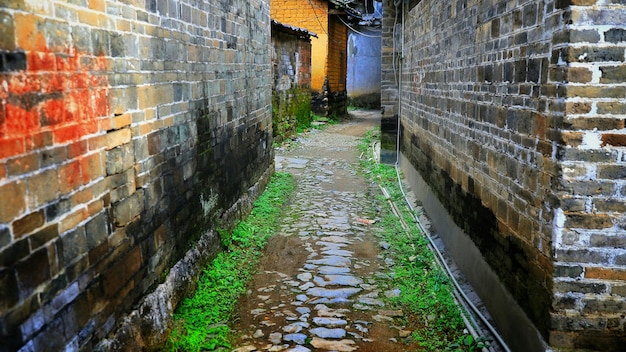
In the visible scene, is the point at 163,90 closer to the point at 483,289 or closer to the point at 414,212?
the point at 483,289

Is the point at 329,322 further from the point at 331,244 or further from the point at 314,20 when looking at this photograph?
the point at 314,20

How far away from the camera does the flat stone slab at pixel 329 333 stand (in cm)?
389

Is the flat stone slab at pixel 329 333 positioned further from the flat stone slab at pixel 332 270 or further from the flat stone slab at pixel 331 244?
the flat stone slab at pixel 331 244

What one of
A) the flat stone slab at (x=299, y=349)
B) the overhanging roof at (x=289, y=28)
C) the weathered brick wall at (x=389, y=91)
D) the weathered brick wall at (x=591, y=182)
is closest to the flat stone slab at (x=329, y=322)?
the flat stone slab at (x=299, y=349)

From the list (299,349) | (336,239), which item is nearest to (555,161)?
(299,349)

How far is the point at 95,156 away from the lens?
278cm

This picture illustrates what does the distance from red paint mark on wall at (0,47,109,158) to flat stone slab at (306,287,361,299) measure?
263 centimetres

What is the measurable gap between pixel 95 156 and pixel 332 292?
106 inches

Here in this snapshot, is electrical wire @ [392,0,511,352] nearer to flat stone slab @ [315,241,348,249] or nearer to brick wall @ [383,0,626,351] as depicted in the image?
brick wall @ [383,0,626,351]

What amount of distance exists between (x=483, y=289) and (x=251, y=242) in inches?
111

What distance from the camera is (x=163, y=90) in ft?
12.5

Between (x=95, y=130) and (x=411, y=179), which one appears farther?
(x=411, y=179)

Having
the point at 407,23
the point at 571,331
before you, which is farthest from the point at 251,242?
the point at 407,23

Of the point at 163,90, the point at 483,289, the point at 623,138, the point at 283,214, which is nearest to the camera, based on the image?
the point at 623,138
